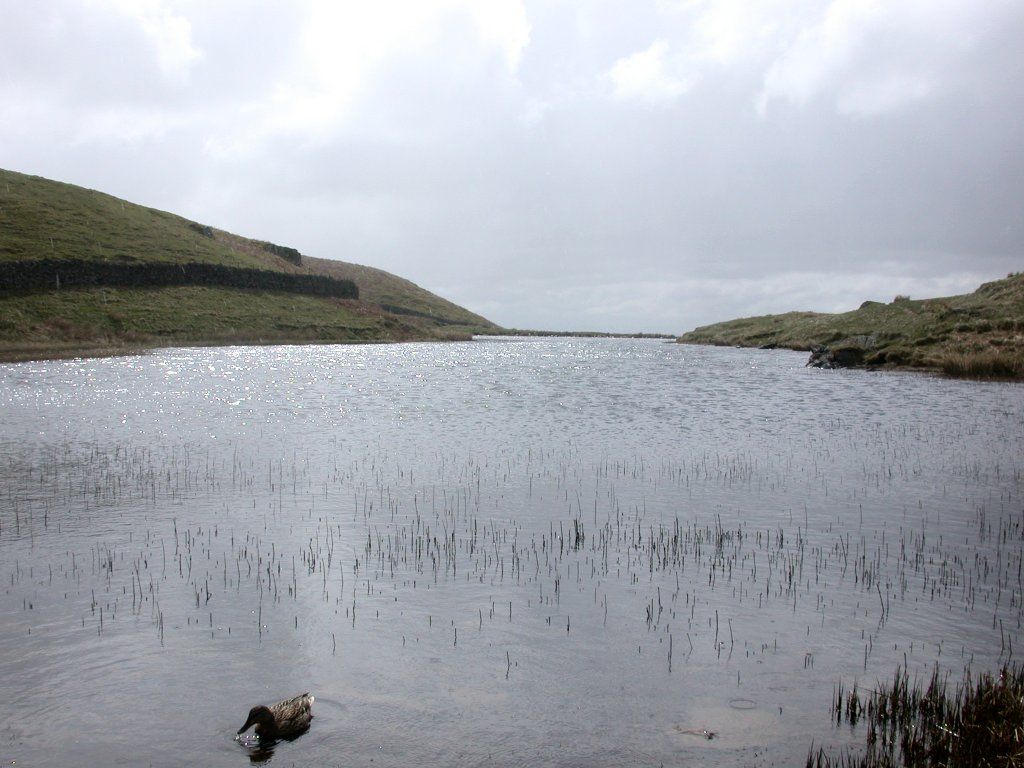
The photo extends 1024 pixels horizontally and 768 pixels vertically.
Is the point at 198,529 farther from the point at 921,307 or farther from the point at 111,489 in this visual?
the point at 921,307

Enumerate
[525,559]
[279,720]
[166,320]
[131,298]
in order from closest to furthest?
[279,720] < [525,559] < [166,320] < [131,298]

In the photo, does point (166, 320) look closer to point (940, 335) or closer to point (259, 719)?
point (940, 335)

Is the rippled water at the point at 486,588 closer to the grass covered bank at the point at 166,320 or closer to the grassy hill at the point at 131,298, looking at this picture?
the grass covered bank at the point at 166,320

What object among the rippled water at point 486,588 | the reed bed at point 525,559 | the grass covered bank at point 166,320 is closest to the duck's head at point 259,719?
the rippled water at point 486,588

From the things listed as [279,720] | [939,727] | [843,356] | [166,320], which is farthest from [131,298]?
[939,727]

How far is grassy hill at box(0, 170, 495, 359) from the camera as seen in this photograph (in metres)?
96.4

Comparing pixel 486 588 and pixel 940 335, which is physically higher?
pixel 940 335

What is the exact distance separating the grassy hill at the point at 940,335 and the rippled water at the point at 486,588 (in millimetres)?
35970

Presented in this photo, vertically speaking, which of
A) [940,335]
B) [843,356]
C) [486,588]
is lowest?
[486,588]

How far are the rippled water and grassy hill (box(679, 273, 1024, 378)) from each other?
35970 mm

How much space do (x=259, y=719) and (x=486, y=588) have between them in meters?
5.16

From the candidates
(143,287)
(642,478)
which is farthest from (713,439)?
(143,287)

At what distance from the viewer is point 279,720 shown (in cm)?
836

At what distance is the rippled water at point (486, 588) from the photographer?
8688mm
